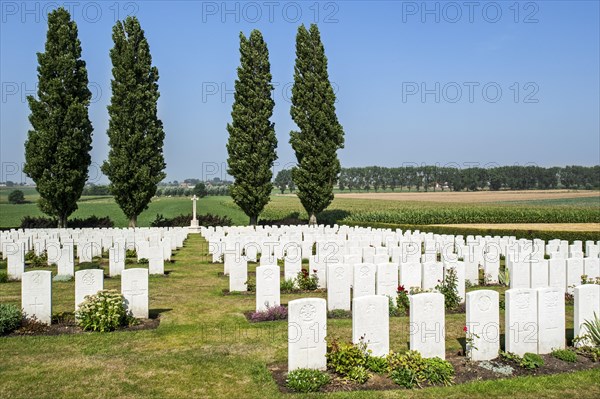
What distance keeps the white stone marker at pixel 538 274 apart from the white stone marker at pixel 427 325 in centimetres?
589

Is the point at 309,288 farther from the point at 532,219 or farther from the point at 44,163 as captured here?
the point at 532,219

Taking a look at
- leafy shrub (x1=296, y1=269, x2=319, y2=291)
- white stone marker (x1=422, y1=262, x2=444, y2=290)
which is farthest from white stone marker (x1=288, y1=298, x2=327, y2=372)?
leafy shrub (x1=296, y1=269, x2=319, y2=291)

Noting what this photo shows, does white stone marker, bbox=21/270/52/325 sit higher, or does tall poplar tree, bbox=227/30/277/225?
tall poplar tree, bbox=227/30/277/225

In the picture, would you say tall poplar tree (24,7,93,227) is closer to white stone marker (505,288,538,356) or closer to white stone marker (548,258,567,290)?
white stone marker (548,258,567,290)

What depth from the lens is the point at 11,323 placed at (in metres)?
10.4

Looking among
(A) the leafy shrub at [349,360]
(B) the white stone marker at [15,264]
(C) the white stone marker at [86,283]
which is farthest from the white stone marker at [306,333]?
(B) the white stone marker at [15,264]

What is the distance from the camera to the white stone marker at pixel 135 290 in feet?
37.7

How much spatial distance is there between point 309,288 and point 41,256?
40.4 feet

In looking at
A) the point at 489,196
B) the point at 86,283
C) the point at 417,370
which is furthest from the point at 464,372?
the point at 489,196

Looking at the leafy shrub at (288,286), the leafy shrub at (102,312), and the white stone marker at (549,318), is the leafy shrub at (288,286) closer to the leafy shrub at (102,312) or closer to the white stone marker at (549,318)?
the leafy shrub at (102,312)

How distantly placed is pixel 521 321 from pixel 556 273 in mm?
5789

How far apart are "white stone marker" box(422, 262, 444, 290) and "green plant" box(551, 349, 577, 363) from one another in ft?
14.7

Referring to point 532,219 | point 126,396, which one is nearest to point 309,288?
point 126,396

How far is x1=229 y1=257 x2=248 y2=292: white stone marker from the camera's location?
14953 millimetres
